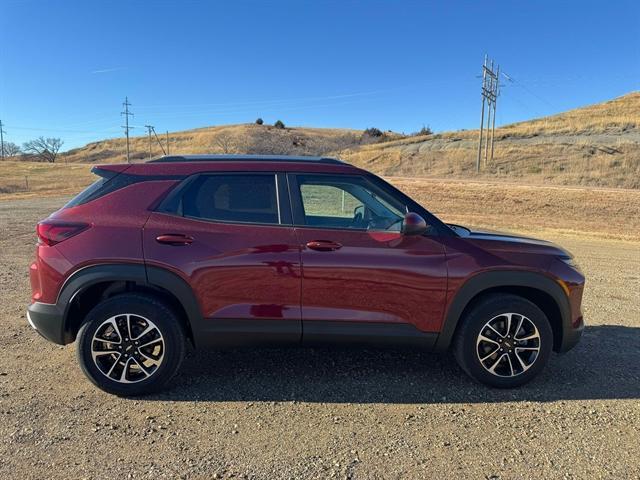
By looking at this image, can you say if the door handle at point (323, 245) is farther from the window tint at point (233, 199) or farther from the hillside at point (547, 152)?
the hillside at point (547, 152)

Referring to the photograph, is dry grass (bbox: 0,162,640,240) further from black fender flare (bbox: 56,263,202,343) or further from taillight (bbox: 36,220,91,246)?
taillight (bbox: 36,220,91,246)

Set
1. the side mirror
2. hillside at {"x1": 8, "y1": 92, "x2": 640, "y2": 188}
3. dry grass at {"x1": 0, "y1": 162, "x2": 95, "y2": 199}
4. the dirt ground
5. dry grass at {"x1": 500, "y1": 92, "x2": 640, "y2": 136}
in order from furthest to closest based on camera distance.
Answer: dry grass at {"x1": 500, "y1": 92, "x2": 640, "y2": 136}, hillside at {"x1": 8, "y1": 92, "x2": 640, "y2": 188}, dry grass at {"x1": 0, "y1": 162, "x2": 95, "y2": 199}, the side mirror, the dirt ground

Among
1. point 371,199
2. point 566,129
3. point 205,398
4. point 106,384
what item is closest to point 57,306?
point 106,384

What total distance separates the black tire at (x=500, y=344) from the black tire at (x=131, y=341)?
219cm

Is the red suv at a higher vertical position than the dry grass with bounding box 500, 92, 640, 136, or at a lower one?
lower

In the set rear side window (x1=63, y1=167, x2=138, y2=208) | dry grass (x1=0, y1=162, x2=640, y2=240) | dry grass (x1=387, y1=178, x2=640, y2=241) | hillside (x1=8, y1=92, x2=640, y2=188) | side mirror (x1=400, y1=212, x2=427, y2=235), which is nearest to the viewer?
side mirror (x1=400, y1=212, x2=427, y2=235)

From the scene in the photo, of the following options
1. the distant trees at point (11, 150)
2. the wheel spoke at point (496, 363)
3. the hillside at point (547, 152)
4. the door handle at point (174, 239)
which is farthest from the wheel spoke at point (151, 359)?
the distant trees at point (11, 150)

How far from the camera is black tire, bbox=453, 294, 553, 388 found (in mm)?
3652

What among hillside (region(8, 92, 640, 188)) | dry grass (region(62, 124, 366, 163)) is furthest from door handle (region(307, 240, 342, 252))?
dry grass (region(62, 124, 366, 163))

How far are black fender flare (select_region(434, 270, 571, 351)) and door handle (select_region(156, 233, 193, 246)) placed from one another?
2029 mm

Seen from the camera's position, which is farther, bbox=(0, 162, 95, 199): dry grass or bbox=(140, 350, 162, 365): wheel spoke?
bbox=(0, 162, 95, 199): dry grass

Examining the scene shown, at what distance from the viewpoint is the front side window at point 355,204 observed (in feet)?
12.1

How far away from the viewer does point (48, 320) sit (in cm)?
350

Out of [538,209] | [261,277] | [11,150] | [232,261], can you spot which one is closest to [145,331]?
[232,261]
